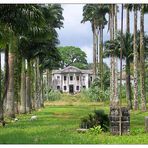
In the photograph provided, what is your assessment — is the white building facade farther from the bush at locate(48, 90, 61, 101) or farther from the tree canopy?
the bush at locate(48, 90, 61, 101)

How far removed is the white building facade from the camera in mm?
103000

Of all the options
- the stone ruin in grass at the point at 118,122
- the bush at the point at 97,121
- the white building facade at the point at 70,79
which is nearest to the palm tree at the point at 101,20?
the white building facade at the point at 70,79

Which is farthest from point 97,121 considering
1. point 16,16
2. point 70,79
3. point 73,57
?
point 70,79

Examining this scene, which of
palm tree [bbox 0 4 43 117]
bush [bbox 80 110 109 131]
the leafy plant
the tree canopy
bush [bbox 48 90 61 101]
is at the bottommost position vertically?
the leafy plant

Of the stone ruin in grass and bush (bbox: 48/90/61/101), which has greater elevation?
bush (bbox: 48/90/61/101)

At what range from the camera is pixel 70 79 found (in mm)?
104500

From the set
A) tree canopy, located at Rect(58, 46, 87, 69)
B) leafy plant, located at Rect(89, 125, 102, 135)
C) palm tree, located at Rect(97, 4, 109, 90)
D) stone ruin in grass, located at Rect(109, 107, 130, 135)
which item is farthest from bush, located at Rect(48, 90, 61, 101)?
stone ruin in grass, located at Rect(109, 107, 130, 135)

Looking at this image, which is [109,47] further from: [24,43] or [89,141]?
[89,141]

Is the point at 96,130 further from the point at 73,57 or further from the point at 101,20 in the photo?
the point at 73,57

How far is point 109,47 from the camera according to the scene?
47.8 m

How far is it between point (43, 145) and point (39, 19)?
9.22 m

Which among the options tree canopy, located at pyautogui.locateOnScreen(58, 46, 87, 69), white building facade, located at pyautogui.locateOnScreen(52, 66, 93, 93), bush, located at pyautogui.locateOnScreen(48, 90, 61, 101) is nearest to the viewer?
bush, located at pyautogui.locateOnScreen(48, 90, 61, 101)

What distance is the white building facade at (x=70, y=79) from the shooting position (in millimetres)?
103000

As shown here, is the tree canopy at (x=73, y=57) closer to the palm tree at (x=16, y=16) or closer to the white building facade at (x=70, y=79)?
the white building facade at (x=70, y=79)
